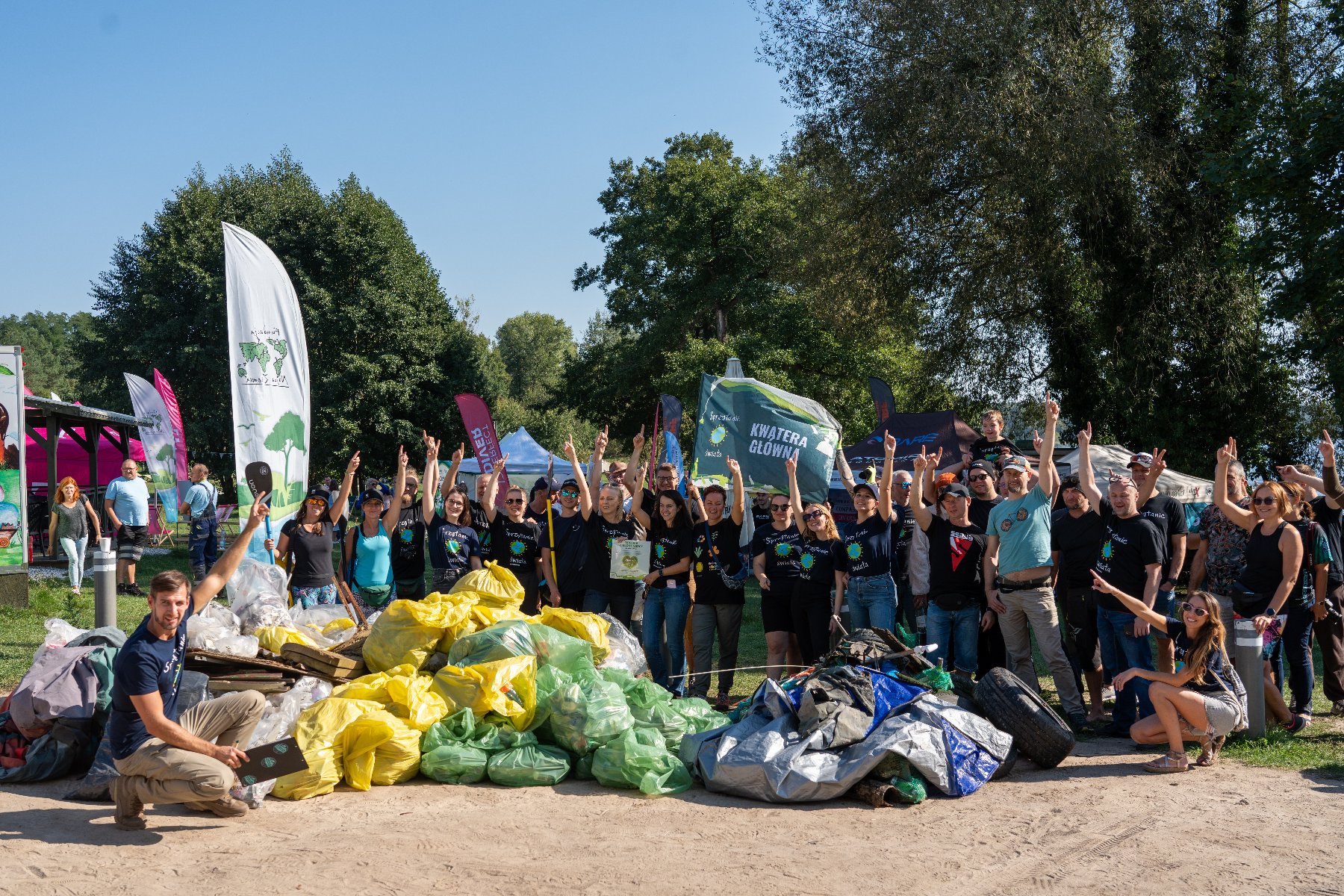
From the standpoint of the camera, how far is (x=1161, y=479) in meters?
14.7

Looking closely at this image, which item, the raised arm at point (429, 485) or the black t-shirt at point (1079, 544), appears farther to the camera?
the raised arm at point (429, 485)

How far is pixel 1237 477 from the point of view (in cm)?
808

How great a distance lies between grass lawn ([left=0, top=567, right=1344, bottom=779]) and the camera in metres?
6.47

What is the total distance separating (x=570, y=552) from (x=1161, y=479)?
10.0 meters

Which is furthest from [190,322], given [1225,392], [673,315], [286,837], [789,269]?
[286,837]

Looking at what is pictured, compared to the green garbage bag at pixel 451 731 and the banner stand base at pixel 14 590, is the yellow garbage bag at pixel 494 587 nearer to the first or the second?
the green garbage bag at pixel 451 731

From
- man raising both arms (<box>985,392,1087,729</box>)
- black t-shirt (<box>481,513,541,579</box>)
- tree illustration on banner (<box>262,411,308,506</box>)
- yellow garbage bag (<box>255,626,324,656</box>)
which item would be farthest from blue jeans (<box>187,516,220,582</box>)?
man raising both arms (<box>985,392,1087,729</box>)

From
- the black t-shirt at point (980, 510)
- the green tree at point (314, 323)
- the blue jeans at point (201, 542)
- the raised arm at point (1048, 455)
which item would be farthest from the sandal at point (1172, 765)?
the green tree at point (314, 323)

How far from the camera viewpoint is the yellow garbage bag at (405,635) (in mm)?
6836

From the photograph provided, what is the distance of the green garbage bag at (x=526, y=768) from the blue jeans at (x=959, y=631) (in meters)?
2.94

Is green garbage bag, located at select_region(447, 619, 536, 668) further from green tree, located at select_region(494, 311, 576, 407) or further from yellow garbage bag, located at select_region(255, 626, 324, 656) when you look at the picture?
green tree, located at select_region(494, 311, 576, 407)

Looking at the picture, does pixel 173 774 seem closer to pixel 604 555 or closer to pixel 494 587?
pixel 494 587

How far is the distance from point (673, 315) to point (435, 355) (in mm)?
8880

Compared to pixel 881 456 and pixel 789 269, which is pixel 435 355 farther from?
pixel 881 456
